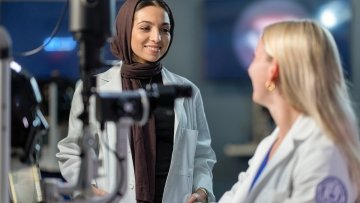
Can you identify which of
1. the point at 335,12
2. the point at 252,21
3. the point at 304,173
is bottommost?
the point at 304,173

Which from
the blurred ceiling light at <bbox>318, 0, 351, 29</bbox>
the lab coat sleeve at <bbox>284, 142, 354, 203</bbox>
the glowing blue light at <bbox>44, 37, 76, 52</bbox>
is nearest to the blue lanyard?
the lab coat sleeve at <bbox>284, 142, 354, 203</bbox>

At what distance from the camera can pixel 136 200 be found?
1.94 metres

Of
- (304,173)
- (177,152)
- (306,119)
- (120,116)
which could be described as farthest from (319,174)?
(177,152)

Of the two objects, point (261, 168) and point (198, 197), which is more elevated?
point (261, 168)

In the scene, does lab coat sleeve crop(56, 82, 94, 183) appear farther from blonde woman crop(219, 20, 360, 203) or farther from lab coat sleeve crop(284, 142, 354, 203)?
lab coat sleeve crop(284, 142, 354, 203)

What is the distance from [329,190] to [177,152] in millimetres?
736

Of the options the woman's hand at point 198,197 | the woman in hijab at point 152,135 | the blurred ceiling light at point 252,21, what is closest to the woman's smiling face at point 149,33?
the woman in hijab at point 152,135

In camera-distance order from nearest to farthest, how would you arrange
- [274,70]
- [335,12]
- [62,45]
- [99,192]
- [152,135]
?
[274,70]
[99,192]
[152,135]
[335,12]
[62,45]

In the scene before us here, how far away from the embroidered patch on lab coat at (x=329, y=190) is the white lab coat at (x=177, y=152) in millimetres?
697

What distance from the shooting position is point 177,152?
6.46 feet

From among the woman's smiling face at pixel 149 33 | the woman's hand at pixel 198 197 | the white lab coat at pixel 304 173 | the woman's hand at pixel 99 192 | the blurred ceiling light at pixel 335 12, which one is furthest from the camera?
the blurred ceiling light at pixel 335 12

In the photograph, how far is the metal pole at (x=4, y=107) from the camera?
1.21 metres

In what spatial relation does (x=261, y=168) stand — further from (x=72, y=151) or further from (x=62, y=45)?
(x=62, y=45)

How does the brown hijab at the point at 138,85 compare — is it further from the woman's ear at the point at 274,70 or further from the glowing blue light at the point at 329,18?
the glowing blue light at the point at 329,18
